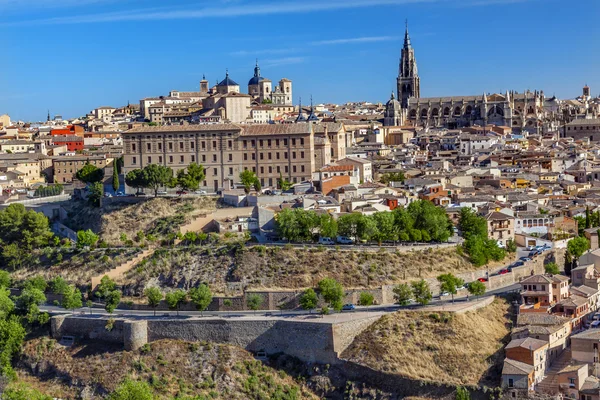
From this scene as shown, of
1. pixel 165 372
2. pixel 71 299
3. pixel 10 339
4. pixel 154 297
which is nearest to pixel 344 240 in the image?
pixel 154 297

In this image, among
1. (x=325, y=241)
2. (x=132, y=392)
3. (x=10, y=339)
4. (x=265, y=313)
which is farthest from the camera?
(x=325, y=241)

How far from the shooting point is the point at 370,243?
47312 millimetres

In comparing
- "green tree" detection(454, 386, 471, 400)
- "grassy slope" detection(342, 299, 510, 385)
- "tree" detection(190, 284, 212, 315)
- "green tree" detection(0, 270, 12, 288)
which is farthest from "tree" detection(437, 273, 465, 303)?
"green tree" detection(0, 270, 12, 288)

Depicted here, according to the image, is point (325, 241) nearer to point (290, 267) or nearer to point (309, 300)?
point (290, 267)

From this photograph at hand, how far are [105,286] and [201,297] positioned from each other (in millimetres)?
5676

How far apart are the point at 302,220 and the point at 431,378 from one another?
12888mm

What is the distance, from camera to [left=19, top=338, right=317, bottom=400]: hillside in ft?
126

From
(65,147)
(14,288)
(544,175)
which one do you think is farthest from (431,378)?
(65,147)

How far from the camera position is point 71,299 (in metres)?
44.8

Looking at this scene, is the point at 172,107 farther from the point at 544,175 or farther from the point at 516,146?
the point at 544,175

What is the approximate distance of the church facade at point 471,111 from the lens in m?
106

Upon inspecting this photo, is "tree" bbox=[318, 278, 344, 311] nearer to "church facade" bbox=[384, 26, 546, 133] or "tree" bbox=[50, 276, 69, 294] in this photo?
"tree" bbox=[50, 276, 69, 294]

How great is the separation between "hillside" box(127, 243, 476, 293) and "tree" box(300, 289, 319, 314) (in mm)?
2321

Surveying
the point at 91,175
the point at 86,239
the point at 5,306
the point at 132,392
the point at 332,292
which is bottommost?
the point at 132,392
